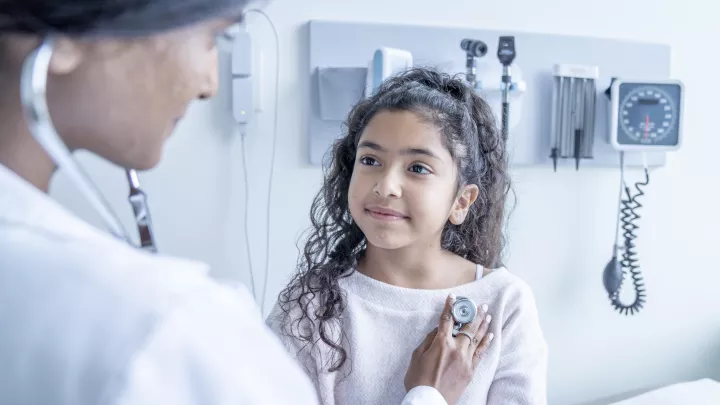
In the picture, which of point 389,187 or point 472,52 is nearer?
point 389,187

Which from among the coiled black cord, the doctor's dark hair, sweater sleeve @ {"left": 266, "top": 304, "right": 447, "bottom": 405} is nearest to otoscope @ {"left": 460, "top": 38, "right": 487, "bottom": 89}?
the doctor's dark hair

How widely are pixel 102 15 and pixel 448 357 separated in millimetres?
793

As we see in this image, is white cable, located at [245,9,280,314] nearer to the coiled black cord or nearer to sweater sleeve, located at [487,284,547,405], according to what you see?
sweater sleeve, located at [487,284,547,405]

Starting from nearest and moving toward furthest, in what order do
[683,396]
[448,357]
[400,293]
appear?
[448,357] < [400,293] < [683,396]

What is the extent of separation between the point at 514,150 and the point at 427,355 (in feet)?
2.72

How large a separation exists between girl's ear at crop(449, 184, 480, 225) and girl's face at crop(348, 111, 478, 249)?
0.05m

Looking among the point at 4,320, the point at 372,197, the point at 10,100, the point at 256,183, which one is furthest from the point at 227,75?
the point at 4,320

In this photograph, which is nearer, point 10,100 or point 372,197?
point 10,100

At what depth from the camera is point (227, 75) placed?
1431mm

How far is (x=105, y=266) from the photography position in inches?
14.1

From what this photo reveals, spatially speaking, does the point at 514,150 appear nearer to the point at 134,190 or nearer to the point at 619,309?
the point at 619,309

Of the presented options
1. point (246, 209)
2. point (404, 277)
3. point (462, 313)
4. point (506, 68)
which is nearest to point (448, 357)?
point (462, 313)

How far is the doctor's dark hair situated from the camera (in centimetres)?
106

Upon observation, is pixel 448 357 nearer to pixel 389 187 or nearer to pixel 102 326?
pixel 389 187
